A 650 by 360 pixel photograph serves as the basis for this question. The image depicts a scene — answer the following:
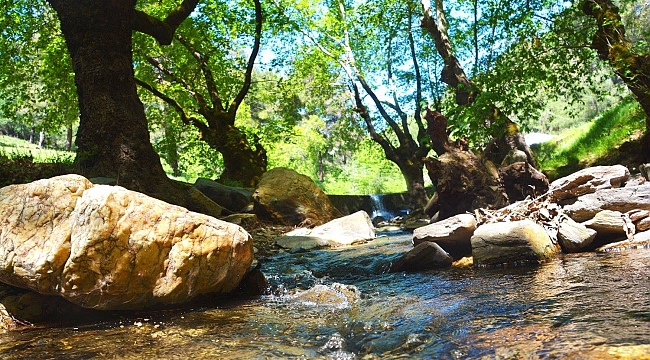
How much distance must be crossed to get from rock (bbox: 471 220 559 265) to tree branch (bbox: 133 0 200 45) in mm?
8780

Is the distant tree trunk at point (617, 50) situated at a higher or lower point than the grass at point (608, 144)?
higher

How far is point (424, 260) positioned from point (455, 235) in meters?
0.76

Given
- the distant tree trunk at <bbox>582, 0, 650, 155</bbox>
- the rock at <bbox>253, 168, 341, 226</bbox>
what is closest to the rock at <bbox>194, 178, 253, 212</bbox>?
the rock at <bbox>253, 168, 341, 226</bbox>

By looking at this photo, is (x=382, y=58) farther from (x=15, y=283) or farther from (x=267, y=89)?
(x=15, y=283)

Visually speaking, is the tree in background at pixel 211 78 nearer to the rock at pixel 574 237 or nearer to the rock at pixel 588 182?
the rock at pixel 588 182

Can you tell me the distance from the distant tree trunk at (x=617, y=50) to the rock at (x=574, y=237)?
524 centimetres

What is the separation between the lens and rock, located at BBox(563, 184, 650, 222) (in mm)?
6656

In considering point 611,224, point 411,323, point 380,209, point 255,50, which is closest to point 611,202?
point 611,224

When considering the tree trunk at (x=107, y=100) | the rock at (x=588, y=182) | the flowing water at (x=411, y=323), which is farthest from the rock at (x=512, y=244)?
the tree trunk at (x=107, y=100)

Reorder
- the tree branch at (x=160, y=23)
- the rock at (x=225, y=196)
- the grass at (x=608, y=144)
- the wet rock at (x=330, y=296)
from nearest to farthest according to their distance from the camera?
the wet rock at (x=330, y=296), the tree branch at (x=160, y=23), the rock at (x=225, y=196), the grass at (x=608, y=144)

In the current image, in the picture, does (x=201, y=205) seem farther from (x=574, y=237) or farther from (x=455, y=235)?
(x=574, y=237)

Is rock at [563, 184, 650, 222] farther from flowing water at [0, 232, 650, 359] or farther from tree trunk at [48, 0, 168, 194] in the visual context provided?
tree trunk at [48, 0, 168, 194]

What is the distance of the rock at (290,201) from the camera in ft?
39.5

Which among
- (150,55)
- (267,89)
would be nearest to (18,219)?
(150,55)
